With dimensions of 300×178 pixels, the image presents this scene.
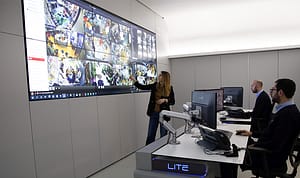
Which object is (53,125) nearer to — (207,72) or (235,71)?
(207,72)

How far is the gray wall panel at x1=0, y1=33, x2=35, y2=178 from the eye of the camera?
2125 millimetres

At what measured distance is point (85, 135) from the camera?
319cm

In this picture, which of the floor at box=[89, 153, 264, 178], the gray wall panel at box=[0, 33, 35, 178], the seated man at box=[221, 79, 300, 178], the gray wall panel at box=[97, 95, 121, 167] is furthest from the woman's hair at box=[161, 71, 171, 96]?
the gray wall panel at box=[0, 33, 35, 178]

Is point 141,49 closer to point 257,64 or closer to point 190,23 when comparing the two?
point 190,23

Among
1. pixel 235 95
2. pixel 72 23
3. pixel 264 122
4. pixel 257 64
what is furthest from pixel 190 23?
pixel 72 23

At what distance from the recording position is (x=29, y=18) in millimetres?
2398

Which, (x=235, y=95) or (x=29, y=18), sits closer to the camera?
(x=29, y=18)

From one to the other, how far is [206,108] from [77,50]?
6.51 ft

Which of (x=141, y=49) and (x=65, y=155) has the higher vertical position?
(x=141, y=49)

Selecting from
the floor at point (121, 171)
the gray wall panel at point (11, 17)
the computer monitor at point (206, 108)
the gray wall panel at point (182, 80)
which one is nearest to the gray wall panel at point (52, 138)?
the floor at point (121, 171)

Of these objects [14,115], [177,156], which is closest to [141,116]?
[14,115]

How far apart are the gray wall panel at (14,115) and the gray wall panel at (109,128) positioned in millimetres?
1252

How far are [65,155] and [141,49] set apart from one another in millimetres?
2751

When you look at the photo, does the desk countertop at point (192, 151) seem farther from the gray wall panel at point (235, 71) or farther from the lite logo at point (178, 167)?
the gray wall panel at point (235, 71)
